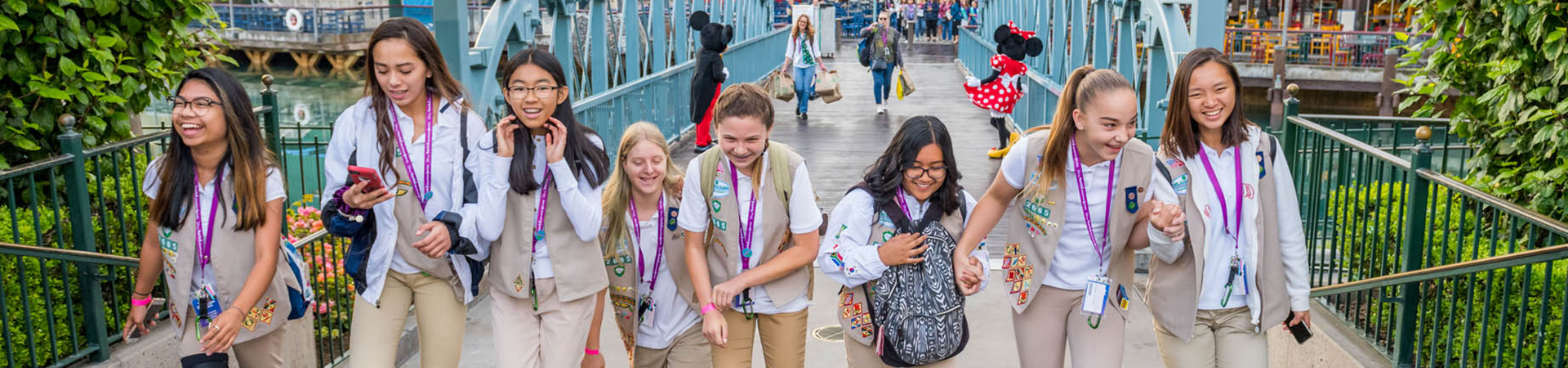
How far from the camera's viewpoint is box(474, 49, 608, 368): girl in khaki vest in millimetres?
3598

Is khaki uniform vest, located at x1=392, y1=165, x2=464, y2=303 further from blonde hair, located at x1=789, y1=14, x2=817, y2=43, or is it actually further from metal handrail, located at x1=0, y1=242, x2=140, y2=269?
blonde hair, located at x1=789, y1=14, x2=817, y2=43

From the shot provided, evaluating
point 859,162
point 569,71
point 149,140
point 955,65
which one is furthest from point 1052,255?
point 955,65

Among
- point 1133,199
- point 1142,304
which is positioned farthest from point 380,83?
point 1142,304

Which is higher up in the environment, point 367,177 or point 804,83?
point 367,177

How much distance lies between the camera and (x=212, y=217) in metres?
3.57

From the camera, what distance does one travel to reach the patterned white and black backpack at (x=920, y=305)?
3.54 metres

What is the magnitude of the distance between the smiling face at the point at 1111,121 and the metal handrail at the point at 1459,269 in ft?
3.76

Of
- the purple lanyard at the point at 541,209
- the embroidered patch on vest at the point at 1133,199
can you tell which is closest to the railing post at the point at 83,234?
the purple lanyard at the point at 541,209

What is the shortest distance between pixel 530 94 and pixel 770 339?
105 cm

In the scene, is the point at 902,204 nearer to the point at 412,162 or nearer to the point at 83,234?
the point at 412,162

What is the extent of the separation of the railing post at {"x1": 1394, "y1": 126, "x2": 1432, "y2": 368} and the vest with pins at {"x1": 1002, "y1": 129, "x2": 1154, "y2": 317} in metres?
1.31

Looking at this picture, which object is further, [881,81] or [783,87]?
[881,81]

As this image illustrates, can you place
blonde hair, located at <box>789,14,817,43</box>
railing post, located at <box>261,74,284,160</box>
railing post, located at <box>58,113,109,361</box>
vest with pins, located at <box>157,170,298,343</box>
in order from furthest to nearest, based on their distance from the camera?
blonde hair, located at <box>789,14,817,43</box>, railing post, located at <box>261,74,284,160</box>, railing post, located at <box>58,113,109,361</box>, vest with pins, located at <box>157,170,298,343</box>

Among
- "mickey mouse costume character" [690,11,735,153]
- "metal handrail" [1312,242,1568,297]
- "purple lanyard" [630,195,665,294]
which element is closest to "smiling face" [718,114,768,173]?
"purple lanyard" [630,195,665,294]
